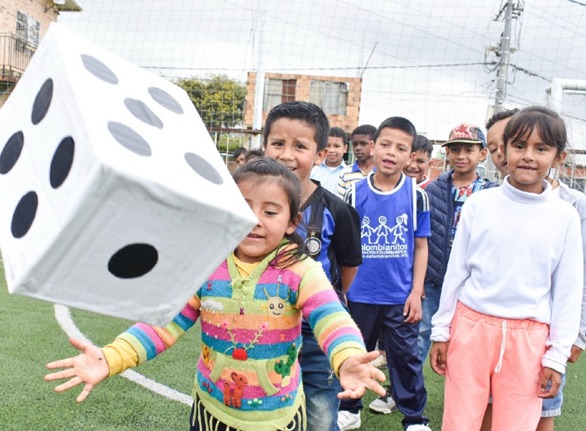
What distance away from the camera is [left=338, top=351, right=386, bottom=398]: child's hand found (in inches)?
→ 56.4

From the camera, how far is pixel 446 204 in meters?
3.48

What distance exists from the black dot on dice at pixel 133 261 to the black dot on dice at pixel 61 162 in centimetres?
16

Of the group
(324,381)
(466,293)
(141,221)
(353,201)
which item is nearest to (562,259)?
(466,293)

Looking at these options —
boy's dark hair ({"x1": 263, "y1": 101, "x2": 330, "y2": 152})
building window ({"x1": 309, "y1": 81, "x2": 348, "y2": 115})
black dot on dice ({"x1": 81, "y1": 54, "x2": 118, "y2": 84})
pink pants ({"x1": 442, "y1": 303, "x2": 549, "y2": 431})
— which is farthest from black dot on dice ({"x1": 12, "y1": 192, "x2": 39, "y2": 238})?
building window ({"x1": 309, "y1": 81, "x2": 348, "y2": 115})

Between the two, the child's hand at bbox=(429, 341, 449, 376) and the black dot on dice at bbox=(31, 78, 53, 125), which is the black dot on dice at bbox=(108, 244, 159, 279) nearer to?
the black dot on dice at bbox=(31, 78, 53, 125)

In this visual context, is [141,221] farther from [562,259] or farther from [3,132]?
[562,259]

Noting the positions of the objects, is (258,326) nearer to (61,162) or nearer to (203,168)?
(203,168)

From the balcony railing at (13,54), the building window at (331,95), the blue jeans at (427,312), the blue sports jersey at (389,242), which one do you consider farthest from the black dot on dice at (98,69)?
the building window at (331,95)

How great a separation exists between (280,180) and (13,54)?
827 inches

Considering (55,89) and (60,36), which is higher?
(60,36)

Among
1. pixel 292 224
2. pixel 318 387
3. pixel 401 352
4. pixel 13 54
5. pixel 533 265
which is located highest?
pixel 13 54

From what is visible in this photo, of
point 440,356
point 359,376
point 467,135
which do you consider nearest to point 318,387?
point 440,356

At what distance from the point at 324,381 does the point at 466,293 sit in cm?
67

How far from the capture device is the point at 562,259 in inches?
90.4
